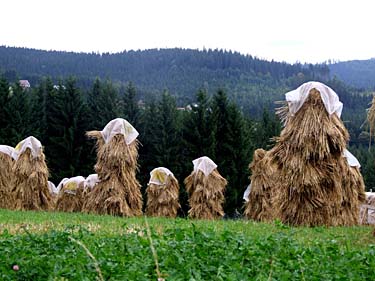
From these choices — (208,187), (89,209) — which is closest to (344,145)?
(89,209)

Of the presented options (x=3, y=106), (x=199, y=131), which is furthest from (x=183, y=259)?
(x=3, y=106)

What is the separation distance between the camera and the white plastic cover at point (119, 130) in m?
16.8

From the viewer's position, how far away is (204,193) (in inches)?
860

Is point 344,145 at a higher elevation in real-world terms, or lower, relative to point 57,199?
higher

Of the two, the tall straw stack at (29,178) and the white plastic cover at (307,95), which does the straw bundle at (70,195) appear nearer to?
the tall straw stack at (29,178)

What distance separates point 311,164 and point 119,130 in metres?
7.59

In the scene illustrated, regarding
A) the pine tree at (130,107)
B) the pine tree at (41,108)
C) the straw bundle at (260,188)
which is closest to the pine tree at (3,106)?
the pine tree at (41,108)

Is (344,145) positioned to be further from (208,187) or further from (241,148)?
(241,148)

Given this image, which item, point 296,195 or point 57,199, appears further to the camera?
point 57,199

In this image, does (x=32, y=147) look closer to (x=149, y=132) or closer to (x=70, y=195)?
(x=70, y=195)

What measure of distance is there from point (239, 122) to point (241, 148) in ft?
6.31

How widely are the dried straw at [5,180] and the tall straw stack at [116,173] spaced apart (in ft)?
15.3

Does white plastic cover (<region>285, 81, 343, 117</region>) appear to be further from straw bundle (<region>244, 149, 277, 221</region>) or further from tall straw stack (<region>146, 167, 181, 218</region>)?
tall straw stack (<region>146, 167, 181, 218</region>)

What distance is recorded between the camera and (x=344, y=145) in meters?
11.1
